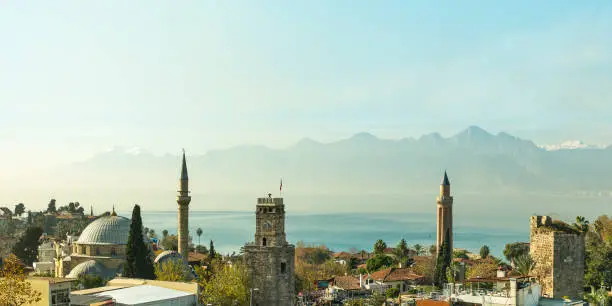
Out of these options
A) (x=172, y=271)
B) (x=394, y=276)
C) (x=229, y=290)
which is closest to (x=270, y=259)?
(x=229, y=290)

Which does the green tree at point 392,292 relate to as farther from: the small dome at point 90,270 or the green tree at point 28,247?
the green tree at point 28,247

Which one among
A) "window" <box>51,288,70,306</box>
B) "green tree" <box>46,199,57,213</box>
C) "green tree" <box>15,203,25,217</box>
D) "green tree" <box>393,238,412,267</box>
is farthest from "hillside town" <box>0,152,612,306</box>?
"green tree" <box>15,203,25,217</box>

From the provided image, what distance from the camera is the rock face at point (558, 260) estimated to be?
1110 inches

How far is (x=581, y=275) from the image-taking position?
95.0 feet

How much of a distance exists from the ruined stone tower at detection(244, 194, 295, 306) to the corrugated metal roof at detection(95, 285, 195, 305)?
6.94 m

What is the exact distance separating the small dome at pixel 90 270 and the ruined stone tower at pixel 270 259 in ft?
58.3

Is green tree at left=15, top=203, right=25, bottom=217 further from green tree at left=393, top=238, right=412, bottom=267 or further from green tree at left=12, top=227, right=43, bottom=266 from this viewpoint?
green tree at left=393, top=238, right=412, bottom=267

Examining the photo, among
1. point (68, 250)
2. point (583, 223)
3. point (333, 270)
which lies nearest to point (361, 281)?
point (333, 270)

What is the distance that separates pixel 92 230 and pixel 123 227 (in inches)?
103

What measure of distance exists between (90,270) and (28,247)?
23386 mm

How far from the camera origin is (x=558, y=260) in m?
28.3

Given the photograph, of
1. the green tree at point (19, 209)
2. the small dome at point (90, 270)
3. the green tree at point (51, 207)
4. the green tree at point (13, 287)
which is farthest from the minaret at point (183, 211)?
the green tree at point (19, 209)

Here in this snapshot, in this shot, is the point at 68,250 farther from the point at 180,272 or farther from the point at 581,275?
the point at 581,275

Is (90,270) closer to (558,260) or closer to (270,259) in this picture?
(270,259)
